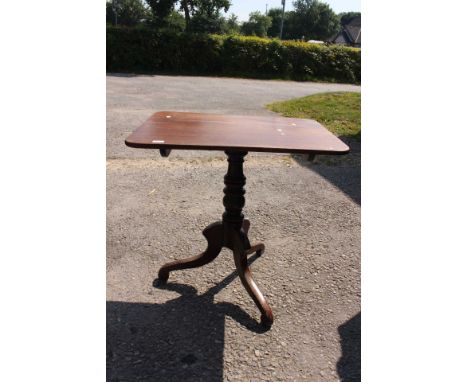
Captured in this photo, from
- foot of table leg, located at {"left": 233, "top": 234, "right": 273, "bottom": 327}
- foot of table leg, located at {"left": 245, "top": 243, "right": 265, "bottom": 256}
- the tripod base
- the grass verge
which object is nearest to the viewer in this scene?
foot of table leg, located at {"left": 233, "top": 234, "right": 273, "bottom": 327}

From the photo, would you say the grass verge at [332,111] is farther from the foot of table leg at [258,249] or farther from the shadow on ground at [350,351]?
the shadow on ground at [350,351]

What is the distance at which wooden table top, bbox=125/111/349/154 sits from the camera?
1.79 metres

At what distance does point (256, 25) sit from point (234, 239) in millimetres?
47449

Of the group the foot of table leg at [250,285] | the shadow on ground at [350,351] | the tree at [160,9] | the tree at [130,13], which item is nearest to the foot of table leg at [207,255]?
the foot of table leg at [250,285]

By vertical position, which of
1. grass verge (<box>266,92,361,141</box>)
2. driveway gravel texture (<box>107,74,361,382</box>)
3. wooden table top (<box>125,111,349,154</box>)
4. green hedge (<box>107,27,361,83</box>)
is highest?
green hedge (<box>107,27,361,83</box>)

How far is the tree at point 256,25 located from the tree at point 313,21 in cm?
903

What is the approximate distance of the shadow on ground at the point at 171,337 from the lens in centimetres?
178

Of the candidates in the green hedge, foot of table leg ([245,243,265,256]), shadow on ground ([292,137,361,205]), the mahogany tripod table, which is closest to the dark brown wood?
the mahogany tripod table

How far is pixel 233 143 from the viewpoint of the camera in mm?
1838

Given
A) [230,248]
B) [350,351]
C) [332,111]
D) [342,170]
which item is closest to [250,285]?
[230,248]

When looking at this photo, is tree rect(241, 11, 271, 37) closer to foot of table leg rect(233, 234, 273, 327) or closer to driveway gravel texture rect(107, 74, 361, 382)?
driveway gravel texture rect(107, 74, 361, 382)

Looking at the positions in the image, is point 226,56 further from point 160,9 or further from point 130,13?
point 130,13

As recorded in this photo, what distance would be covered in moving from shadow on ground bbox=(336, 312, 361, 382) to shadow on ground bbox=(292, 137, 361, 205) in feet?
5.92

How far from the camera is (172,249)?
9.20ft
